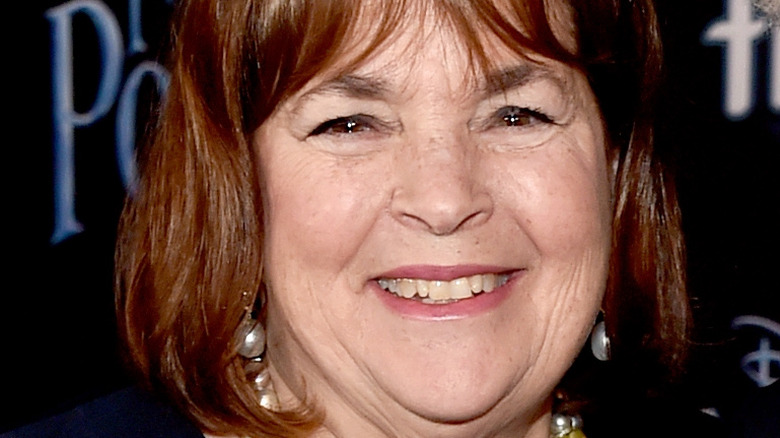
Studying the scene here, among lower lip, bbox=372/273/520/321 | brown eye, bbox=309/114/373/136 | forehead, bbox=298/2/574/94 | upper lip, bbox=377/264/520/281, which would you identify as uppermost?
forehead, bbox=298/2/574/94

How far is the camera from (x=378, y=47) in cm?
170

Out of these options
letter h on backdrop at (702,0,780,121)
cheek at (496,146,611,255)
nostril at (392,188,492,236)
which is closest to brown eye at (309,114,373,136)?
nostril at (392,188,492,236)

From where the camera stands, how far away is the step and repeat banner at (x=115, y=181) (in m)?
2.92

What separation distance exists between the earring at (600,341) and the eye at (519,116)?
0.51 metres

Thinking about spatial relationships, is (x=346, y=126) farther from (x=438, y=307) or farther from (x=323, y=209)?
(x=438, y=307)

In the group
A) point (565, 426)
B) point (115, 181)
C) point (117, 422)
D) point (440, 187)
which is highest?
point (440, 187)

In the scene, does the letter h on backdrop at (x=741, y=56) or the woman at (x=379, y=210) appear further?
the letter h on backdrop at (x=741, y=56)

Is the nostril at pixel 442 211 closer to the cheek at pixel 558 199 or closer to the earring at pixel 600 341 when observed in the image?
the cheek at pixel 558 199

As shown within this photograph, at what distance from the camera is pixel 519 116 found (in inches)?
70.8

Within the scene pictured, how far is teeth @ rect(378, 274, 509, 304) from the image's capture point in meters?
1.80

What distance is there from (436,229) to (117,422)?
60cm

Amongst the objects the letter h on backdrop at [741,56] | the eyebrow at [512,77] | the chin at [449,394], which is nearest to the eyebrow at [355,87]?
the eyebrow at [512,77]

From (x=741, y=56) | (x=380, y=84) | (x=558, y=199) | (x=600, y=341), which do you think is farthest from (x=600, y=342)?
(x=741, y=56)

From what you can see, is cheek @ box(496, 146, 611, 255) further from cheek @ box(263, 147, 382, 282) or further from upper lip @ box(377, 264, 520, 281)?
cheek @ box(263, 147, 382, 282)
